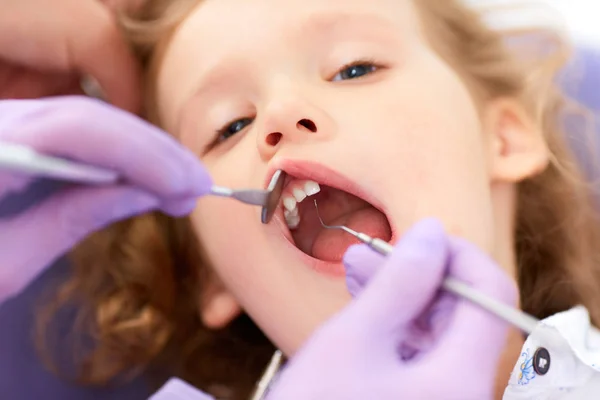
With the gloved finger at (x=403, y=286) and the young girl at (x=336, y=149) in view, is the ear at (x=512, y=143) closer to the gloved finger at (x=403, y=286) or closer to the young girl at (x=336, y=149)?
the young girl at (x=336, y=149)

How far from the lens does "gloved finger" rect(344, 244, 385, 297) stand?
621 millimetres

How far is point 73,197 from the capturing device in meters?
0.60

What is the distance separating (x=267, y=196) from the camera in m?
0.71

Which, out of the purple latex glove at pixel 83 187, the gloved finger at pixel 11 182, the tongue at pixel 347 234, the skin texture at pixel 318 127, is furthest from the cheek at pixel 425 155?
the gloved finger at pixel 11 182

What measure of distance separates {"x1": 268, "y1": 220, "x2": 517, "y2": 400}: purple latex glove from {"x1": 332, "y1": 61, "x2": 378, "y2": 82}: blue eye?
0.33m

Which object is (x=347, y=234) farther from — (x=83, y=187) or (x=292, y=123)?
(x=83, y=187)

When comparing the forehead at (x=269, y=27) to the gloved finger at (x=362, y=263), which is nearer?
the gloved finger at (x=362, y=263)

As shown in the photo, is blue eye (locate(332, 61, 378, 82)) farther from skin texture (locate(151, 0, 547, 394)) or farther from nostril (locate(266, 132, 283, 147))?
nostril (locate(266, 132, 283, 147))

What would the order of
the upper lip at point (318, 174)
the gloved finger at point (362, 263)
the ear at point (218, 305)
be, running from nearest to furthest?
the gloved finger at point (362, 263) → the upper lip at point (318, 174) → the ear at point (218, 305)

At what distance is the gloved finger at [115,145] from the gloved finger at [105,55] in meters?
0.35

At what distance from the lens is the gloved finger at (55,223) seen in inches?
22.9

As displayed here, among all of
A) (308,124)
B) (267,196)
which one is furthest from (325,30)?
(267,196)

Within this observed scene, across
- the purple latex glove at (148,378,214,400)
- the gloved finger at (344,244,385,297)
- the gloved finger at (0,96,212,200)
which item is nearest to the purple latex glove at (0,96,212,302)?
the gloved finger at (0,96,212,200)

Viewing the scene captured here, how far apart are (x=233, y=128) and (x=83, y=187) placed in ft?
1.14
